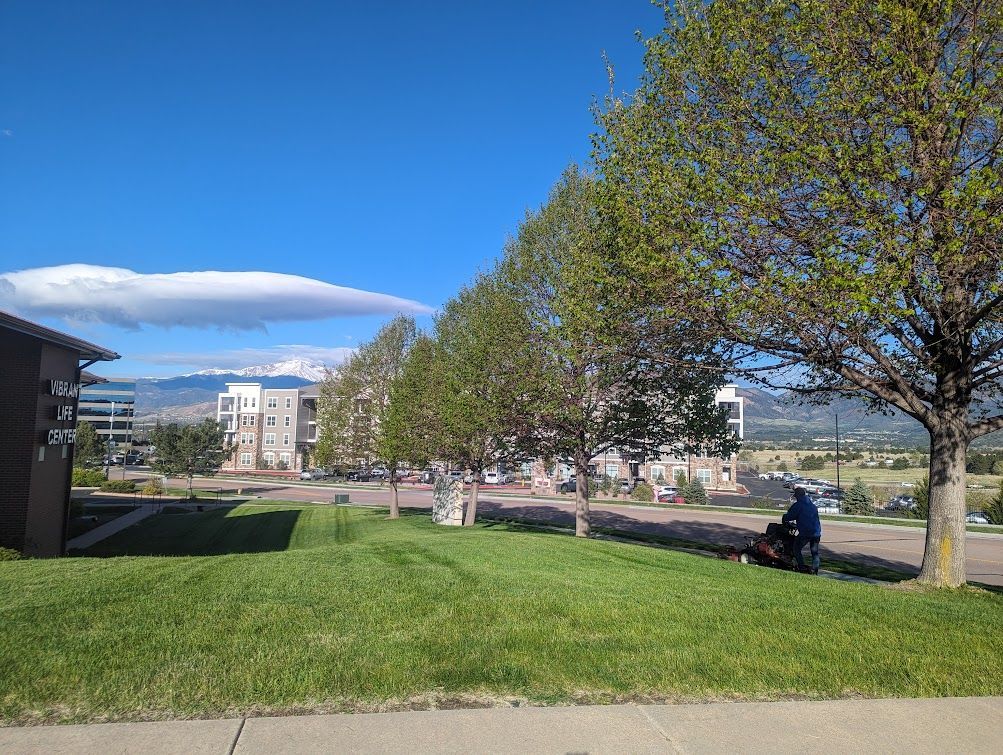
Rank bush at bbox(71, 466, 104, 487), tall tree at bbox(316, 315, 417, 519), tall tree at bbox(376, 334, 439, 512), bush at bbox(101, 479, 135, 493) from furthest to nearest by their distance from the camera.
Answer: bush at bbox(71, 466, 104, 487) < bush at bbox(101, 479, 135, 493) < tall tree at bbox(316, 315, 417, 519) < tall tree at bbox(376, 334, 439, 512)

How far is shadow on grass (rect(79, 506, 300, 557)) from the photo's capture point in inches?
893

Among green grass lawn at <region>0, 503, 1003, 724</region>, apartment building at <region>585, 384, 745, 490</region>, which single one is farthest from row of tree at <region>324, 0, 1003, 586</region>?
apartment building at <region>585, 384, 745, 490</region>

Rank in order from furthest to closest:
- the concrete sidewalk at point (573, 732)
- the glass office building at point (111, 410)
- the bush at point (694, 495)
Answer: the glass office building at point (111, 410) < the bush at point (694, 495) < the concrete sidewalk at point (573, 732)

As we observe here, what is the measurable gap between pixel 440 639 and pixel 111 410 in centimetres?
13069

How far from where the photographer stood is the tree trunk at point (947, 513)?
10.5 meters

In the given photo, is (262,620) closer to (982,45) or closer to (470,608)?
(470,608)

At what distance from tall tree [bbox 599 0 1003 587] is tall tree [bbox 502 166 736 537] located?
238 cm

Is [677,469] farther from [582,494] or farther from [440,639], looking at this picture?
[440,639]

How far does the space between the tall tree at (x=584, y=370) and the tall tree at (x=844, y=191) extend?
238cm

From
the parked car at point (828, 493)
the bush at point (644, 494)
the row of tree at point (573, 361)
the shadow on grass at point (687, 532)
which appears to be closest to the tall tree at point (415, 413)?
the row of tree at point (573, 361)

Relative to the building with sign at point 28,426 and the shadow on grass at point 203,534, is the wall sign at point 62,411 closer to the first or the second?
the building with sign at point 28,426

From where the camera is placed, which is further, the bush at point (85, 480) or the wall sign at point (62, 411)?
the bush at point (85, 480)

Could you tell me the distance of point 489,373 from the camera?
20.5m

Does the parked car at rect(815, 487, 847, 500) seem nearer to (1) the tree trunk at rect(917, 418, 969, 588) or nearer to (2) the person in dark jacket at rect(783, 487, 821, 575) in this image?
(2) the person in dark jacket at rect(783, 487, 821, 575)
